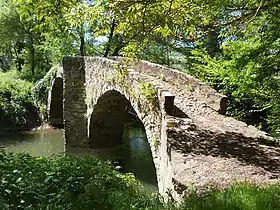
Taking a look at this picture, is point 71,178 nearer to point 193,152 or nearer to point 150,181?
point 193,152

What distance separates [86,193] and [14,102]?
14.4 metres

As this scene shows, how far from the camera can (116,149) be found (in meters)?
14.1

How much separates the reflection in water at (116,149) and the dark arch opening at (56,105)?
32.7 inches

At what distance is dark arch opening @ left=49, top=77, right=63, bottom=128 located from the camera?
1808cm

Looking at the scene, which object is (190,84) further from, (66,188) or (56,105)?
(56,105)

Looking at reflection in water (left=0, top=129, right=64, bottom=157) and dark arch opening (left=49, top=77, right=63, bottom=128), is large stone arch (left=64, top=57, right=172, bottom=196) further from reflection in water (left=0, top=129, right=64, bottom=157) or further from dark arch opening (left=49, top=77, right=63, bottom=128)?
dark arch opening (left=49, top=77, right=63, bottom=128)

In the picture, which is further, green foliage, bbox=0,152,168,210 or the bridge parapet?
the bridge parapet

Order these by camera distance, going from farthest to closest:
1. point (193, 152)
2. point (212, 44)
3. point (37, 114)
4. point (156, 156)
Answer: point (37, 114) < point (212, 44) < point (156, 156) < point (193, 152)

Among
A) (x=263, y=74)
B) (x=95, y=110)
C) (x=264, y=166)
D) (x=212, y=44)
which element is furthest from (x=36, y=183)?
(x=212, y=44)

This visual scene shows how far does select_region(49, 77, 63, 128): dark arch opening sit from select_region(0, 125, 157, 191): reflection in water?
0.83 metres

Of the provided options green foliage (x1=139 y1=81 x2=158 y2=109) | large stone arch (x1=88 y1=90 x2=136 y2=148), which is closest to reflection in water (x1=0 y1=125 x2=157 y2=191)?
large stone arch (x1=88 y1=90 x2=136 y2=148)

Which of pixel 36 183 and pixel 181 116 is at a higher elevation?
pixel 181 116

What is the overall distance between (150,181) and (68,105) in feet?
16.4

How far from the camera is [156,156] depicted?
301 inches
